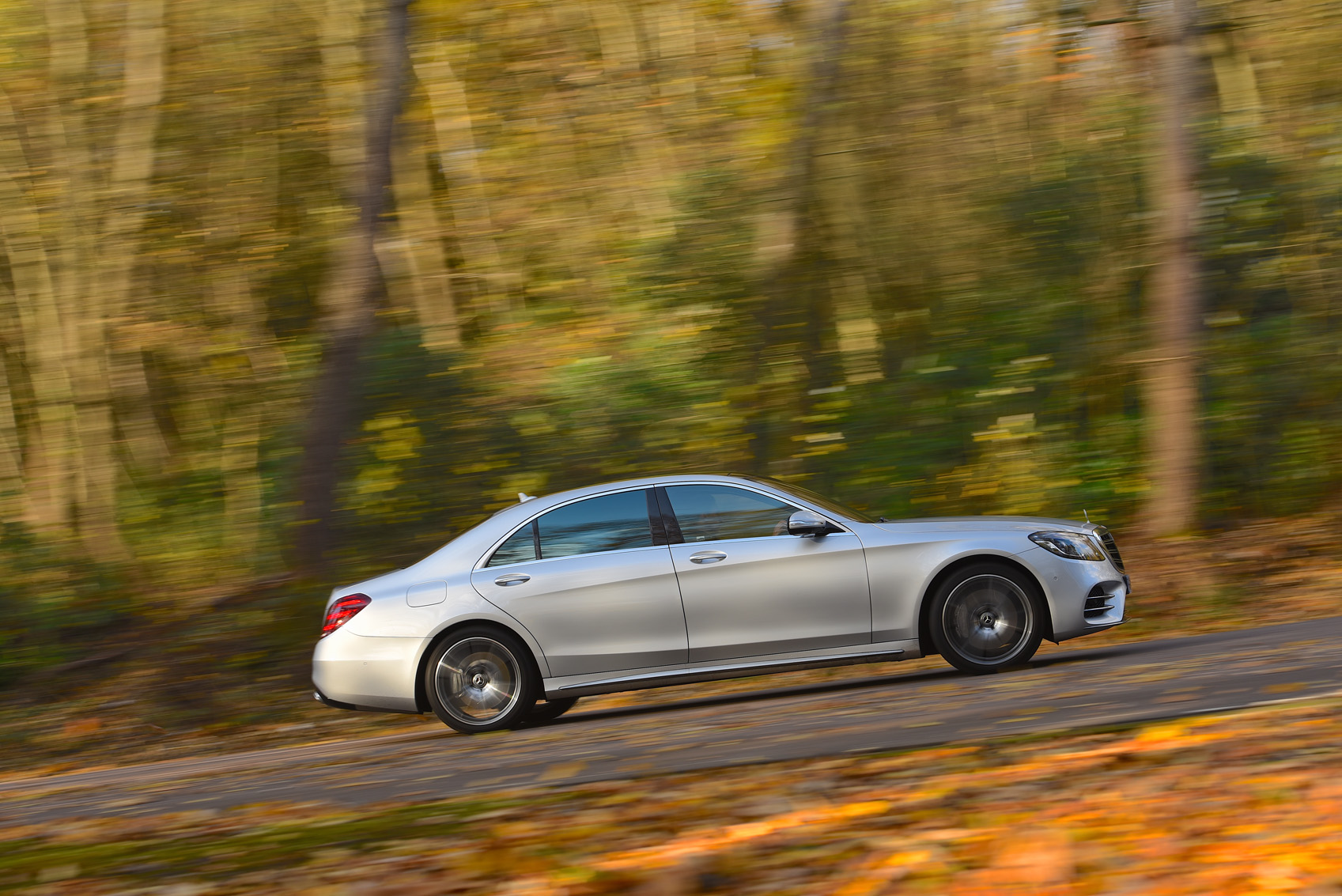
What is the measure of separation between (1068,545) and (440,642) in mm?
4119

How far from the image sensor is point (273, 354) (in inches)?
637

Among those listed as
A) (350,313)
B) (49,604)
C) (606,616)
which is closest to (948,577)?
(606,616)

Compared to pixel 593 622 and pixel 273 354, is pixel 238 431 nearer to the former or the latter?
pixel 273 354

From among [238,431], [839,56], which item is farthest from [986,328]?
[238,431]

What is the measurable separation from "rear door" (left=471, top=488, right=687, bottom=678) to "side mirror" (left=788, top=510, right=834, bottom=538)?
2.70 feet

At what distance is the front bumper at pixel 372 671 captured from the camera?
8578 mm

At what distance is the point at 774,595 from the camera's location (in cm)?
850

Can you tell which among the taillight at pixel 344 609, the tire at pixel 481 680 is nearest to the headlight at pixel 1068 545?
the tire at pixel 481 680

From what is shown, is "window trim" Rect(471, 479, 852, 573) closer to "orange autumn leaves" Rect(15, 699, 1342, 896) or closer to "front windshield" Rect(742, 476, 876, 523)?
"front windshield" Rect(742, 476, 876, 523)

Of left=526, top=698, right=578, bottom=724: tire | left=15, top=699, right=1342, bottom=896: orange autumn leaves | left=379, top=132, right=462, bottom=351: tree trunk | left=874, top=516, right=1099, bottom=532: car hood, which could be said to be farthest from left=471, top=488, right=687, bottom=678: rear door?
left=379, top=132, right=462, bottom=351: tree trunk

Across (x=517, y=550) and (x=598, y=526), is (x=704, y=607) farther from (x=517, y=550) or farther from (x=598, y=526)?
(x=517, y=550)

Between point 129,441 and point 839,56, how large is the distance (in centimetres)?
992

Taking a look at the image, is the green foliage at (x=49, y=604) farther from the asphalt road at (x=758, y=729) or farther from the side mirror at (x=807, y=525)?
the side mirror at (x=807, y=525)

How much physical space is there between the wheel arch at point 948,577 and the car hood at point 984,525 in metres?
0.19
